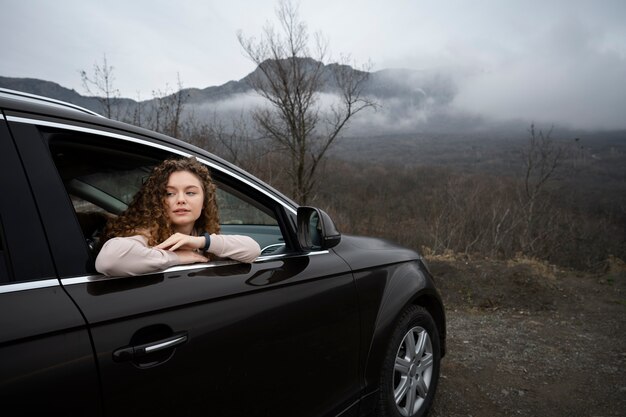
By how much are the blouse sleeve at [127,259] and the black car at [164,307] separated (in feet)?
0.13

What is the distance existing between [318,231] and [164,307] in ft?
2.73

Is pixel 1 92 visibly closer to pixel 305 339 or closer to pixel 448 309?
pixel 305 339

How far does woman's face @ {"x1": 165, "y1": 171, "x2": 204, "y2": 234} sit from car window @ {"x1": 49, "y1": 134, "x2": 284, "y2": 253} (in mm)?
122

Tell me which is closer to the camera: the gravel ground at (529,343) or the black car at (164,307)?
the black car at (164,307)

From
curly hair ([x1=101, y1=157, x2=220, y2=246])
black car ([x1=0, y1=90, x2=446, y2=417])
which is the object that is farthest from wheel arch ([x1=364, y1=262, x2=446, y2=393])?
curly hair ([x1=101, y1=157, x2=220, y2=246])

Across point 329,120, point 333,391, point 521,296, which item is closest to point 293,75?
point 329,120

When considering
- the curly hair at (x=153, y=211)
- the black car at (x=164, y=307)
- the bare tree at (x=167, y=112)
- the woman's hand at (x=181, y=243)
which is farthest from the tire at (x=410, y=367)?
the bare tree at (x=167, y=112)

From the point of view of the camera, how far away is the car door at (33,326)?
2.85 ft

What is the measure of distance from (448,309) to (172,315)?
16.7 ft

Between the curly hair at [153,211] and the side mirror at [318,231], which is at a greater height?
the curly hair at [153,211]

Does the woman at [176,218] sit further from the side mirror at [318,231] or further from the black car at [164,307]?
the side mirror at [318,231]

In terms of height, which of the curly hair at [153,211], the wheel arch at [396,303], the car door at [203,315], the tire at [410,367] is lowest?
the tire at [410,367]

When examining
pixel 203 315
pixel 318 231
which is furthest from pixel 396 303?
pixel 203 315

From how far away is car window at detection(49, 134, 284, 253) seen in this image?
4.34 feet
